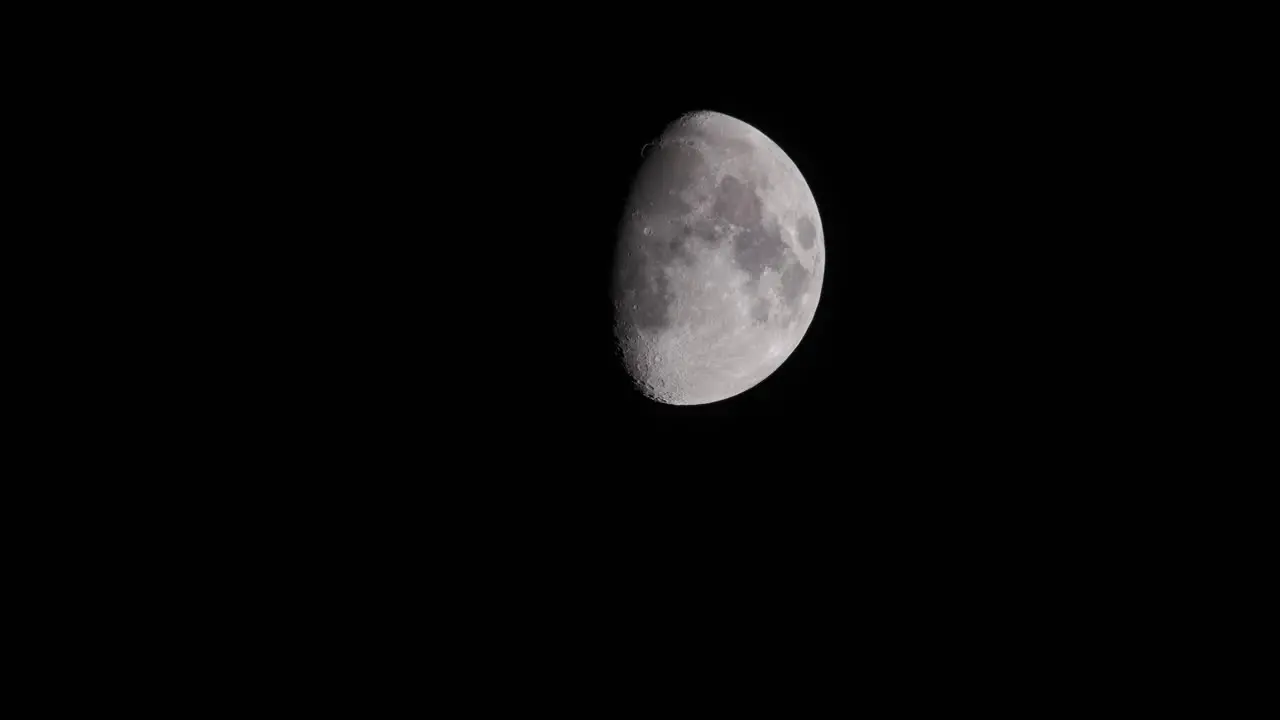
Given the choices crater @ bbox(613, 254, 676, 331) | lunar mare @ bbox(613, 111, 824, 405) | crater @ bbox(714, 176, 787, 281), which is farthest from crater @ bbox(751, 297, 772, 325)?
crater @ bbox(613, 254, 676, 331)

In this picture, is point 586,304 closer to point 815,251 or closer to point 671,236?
point 671,236

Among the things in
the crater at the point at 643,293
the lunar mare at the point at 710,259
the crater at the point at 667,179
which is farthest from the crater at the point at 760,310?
the crater at the point at 667,179

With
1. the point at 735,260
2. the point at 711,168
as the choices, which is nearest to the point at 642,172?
the point at 711,168

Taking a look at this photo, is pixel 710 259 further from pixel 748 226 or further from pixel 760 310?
pixel 760 310

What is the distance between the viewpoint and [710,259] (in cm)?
305

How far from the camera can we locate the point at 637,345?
10.7ft

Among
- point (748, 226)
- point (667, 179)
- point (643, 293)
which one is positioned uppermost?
point (667, 179)

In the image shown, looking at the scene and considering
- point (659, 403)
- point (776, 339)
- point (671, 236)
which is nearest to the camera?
point (671, 236)

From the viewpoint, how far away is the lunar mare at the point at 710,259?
307cm

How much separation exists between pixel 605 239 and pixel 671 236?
0.27 m

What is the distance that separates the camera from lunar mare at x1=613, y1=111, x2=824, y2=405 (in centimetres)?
307

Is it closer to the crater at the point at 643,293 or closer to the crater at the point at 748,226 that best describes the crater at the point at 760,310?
the crater at the point at 748,226

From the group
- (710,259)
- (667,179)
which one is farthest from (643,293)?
(667,179)

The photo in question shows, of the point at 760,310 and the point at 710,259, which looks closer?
the point at 710,259
